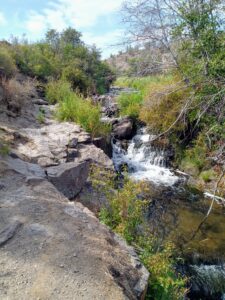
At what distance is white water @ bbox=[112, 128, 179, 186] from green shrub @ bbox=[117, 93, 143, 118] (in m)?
1.03

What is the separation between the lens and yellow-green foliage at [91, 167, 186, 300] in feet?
10.5

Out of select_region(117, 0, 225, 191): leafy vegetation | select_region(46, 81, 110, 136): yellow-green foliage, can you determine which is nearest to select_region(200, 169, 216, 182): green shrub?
select_region(117, 0, 225, 191): leafy vegetation

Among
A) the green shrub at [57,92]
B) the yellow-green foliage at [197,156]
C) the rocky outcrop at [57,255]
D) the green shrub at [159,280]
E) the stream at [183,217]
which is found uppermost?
the green shrub at [57,92]

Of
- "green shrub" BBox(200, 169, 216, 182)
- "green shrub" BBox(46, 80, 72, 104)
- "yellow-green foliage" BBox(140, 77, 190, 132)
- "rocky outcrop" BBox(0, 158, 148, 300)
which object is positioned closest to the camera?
"rocky outcrop" BBox(0, 158, 148, 300)

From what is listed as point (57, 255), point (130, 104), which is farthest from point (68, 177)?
point (130, 104)

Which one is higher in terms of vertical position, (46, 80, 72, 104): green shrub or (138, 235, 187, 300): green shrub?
(46, 80, 72, 104): green shrub

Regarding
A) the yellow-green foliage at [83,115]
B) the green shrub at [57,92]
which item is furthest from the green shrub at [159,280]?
the green shrub at [57,92]

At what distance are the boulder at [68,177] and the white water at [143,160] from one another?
3.40m

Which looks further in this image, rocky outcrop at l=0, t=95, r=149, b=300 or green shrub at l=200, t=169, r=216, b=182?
green shrub at l=200, t=169, r=216, b=182

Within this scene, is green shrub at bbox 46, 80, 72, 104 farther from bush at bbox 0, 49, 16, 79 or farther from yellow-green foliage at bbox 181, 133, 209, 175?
yellow-green foliage at bbox 181, 133, 209, 175

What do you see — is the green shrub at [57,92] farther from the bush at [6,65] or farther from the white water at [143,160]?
the white water at [143,160]

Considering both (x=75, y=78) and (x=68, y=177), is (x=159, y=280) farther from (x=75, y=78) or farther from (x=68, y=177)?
(x=75, y=78)

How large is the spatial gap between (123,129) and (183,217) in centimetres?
529

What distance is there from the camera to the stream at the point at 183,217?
480 cm
